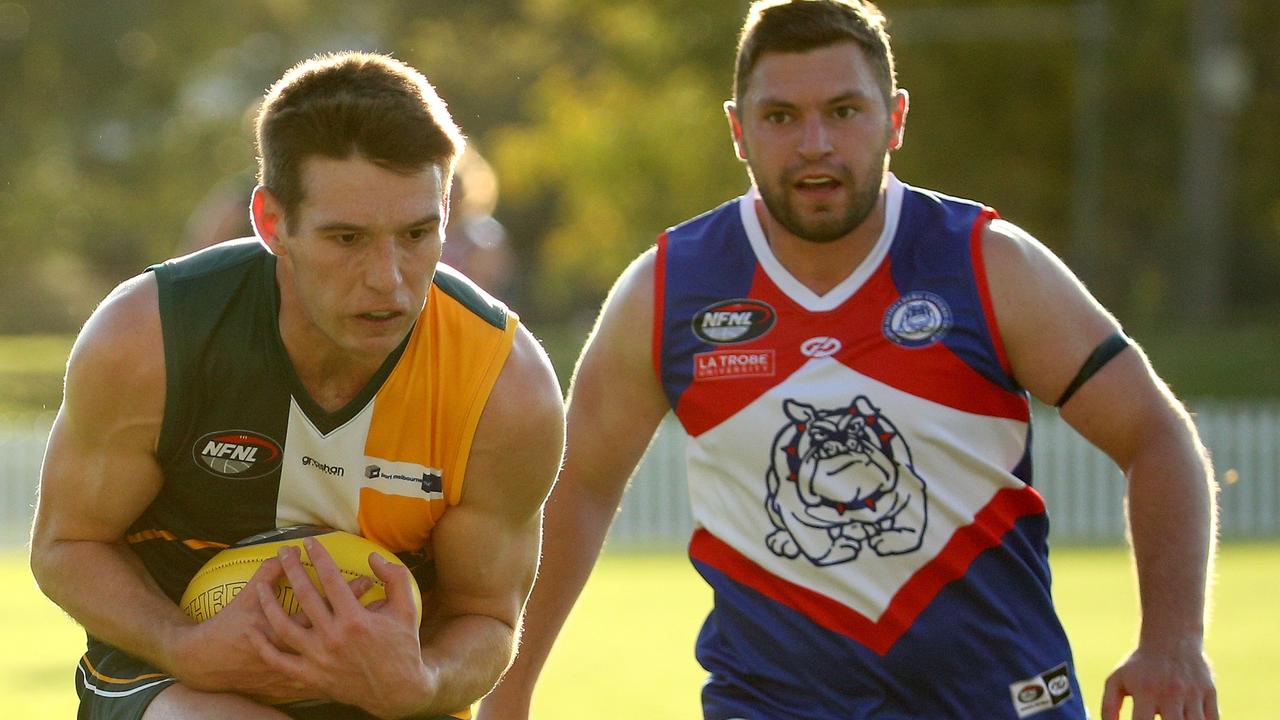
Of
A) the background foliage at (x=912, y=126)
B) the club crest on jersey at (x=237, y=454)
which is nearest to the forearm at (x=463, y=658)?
the club crest on jersey at (x=237, y=454)

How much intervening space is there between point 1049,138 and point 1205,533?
29149 mm

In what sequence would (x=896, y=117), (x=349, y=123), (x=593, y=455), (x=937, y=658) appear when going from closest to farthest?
(x=349, y=123), (x=937, y=658), (x=896, y=117), (x=593, y=455)

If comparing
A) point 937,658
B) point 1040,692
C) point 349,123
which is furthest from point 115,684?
point 1040,692

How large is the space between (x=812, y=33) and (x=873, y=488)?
1218 mm

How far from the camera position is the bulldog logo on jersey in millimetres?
5012

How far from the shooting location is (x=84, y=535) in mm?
4457

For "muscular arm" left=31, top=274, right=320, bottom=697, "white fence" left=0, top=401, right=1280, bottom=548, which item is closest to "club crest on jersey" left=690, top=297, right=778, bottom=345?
"muscular arm" left=31, top=274, right=320, bottom=697

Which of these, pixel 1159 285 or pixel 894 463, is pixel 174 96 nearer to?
pixel 1159 285

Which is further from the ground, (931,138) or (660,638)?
(931,138)

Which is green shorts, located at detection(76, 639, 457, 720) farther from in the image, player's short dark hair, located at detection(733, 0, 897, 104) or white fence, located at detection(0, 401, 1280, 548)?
white fence, located at detection(0, 401, 1280, 548)

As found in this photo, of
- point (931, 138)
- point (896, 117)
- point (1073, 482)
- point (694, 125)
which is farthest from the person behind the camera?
point (694, 125)

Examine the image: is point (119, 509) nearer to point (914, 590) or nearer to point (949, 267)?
point (914, 590)

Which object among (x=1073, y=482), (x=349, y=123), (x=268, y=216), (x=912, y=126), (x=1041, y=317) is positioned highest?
(x=912, y=126)

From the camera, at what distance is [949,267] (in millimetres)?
5062
